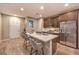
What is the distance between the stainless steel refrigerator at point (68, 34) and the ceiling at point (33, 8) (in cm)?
60

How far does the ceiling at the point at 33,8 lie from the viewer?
9.79 ft

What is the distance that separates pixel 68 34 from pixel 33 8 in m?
1.57

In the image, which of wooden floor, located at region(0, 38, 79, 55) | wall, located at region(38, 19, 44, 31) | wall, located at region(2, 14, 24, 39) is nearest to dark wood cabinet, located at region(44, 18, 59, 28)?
wall, located at region(38, 19, 44, 31)

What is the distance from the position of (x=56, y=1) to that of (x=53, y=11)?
409 mm

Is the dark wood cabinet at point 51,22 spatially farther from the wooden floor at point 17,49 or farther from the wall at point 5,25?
the wall at point 5,25

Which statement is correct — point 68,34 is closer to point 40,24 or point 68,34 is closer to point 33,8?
point 40,24

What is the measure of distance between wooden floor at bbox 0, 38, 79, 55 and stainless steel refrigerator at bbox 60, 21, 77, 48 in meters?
0.20

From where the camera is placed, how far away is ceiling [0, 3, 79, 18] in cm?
298

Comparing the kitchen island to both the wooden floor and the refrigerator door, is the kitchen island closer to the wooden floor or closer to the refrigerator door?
the wooden floor

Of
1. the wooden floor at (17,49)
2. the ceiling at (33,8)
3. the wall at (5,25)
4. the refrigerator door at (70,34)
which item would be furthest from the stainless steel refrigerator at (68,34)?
the wall at (5,25)
